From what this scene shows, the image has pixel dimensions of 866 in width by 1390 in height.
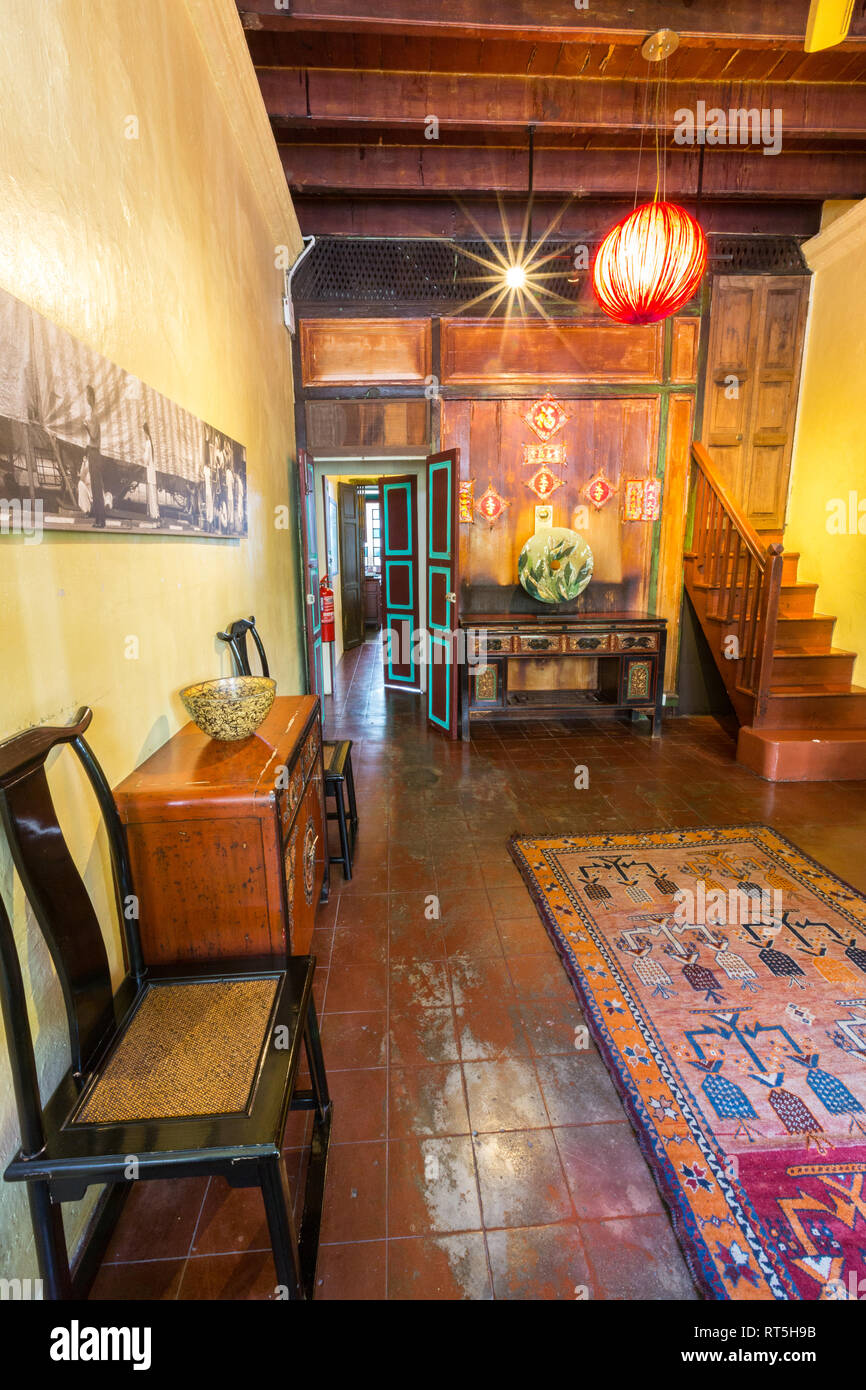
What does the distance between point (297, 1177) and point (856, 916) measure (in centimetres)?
244

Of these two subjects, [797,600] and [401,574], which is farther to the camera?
[401,574]

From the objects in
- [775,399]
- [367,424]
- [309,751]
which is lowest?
[309,751]

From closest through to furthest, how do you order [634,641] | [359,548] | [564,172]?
[564,172]
[634,641]
[359,548]

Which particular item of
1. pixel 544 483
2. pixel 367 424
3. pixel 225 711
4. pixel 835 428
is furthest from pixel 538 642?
pixel 225 711

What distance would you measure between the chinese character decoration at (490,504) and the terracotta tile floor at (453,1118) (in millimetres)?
2835

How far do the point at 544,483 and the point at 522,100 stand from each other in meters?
2.45

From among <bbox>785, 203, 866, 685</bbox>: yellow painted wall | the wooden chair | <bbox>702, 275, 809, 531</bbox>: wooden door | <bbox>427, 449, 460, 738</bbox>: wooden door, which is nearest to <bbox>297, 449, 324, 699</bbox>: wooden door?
<bbox>427, 449, 460, 738</bbox>: wooden door

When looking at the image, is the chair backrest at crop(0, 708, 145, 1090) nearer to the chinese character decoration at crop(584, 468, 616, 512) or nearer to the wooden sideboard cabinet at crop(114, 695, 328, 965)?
the wooden sideboard cabinet at crop(114, 695, 328, 965)

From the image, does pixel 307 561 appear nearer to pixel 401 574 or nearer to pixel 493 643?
pixel 493 643

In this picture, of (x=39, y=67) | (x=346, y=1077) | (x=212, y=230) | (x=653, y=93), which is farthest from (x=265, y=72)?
(x=346, y=1077)

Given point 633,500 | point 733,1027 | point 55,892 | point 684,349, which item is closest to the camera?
point 55,892

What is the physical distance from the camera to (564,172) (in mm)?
4539

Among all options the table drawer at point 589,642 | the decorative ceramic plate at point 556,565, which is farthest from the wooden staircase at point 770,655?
the decorative ceramic plate at point 556,565
